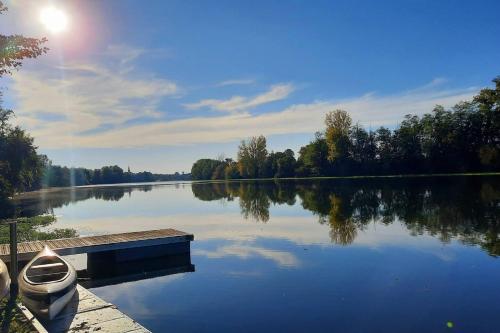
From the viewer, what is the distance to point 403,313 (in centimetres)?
1037

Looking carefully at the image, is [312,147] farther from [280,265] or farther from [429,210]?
[280,265]

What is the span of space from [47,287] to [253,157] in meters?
123

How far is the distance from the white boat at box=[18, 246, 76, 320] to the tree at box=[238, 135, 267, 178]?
116279 millimetres

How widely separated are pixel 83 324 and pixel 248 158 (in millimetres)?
123389

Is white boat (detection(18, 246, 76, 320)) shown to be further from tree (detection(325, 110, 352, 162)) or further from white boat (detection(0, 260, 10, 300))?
tree (detection(325, 110, 352, 162))

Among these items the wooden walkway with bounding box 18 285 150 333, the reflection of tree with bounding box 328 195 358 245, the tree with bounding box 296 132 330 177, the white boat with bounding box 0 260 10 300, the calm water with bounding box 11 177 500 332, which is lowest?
the calm water with bounding box 11 177 500 332

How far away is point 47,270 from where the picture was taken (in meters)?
12.2

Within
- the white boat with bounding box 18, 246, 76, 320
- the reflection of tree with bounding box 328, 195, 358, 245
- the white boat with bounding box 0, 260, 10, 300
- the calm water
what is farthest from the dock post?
the reflection of tree with bounding box 328, 195, 358, 245

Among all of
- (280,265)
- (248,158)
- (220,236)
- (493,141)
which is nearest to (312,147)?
(248,158)

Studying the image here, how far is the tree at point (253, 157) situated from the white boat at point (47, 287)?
116279 mm

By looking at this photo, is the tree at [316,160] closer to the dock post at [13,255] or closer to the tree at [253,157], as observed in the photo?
the tree at [253,157]

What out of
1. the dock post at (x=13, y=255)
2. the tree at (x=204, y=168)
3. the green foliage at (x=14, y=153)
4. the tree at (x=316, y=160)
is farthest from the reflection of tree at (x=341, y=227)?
the tree at (x=204, y=168)

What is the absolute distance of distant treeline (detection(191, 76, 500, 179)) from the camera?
275ft

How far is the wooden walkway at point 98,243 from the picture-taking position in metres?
16.3
